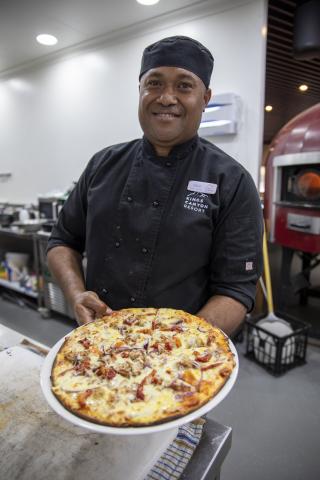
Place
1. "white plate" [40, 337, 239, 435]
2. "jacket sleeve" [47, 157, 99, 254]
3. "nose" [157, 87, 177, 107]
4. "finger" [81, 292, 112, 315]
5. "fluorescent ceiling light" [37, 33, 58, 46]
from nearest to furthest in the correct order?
"white plate" [40, 337, 239, 435], "finger" [81, 292, 112, 315], "nose" [157, 87, 177, 107], "jacket sleeve" [47, 157, 99, 254], "fluorescent ceiling light" [37, 33, 58, 46]

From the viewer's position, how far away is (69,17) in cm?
293

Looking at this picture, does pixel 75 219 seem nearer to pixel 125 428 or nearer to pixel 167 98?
pixel 167 98

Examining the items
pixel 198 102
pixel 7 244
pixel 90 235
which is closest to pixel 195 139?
pixel 198 102

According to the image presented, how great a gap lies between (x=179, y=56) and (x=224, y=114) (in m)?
1.70

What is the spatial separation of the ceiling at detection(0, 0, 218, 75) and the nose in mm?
2112

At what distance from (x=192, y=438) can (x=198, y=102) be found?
105 centimetres

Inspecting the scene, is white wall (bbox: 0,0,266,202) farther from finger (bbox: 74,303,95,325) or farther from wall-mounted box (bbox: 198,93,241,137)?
finger (bbox: 74,303,95,325)

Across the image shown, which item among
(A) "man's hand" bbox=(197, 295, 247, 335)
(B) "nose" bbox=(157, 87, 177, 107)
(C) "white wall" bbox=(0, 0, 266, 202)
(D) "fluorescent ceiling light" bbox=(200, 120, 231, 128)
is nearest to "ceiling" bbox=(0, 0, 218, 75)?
(C) "white wall" bbox=(0, 0, 266, 202)

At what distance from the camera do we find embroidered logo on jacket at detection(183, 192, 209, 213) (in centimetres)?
115

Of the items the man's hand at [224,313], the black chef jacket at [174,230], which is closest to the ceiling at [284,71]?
the black chef jacket at [174,230]

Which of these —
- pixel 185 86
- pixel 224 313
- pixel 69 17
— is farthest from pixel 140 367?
pixel 69 17

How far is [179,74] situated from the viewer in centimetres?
110

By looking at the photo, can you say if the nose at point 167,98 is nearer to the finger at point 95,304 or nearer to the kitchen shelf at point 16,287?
the finger at point 95,304

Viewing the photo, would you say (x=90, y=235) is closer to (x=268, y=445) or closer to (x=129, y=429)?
(x=129, y=429)
